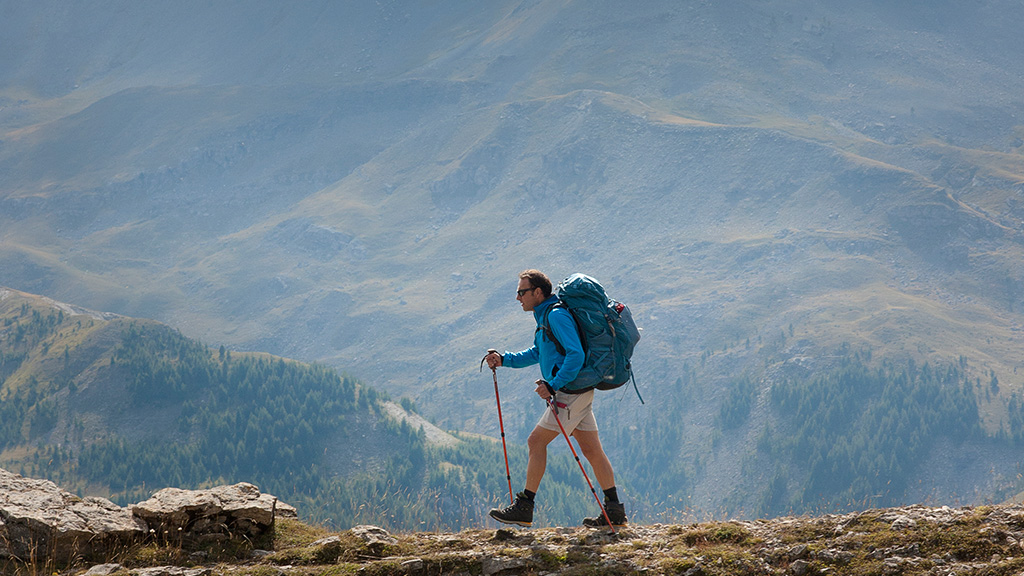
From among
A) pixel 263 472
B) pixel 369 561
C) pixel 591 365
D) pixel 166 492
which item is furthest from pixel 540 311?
pixel 263 472

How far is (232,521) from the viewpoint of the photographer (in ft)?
35.4

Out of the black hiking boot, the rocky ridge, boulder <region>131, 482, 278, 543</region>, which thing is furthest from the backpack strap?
boulder <region>131, 482, 278, 543</region>

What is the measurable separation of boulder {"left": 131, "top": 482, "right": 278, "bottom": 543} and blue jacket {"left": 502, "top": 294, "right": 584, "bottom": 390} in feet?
12.9

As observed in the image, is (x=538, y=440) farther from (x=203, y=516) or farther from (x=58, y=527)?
(x=58, y=527)

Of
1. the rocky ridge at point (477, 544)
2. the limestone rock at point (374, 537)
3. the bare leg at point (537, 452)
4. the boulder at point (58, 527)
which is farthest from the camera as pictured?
the bare leg at point (537, 452)

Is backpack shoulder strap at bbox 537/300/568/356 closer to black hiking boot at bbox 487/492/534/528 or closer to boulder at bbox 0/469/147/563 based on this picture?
black hiking boot at bbox 487/492/534/528

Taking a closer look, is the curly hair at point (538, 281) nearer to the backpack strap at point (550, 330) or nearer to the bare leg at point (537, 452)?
the backpack strap at point (550, 330)

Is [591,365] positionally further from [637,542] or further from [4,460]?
[4,460]

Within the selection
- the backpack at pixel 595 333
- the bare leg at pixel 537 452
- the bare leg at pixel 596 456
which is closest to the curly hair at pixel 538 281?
the backpack at pixel 595 333

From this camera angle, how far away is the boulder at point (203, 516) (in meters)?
10.5

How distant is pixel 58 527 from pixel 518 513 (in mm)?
5320

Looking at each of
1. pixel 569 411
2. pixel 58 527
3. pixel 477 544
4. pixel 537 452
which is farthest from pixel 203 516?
pixel 569 411

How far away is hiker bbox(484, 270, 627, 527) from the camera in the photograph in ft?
33.5

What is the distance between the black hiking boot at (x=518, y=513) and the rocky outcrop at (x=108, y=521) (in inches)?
114
